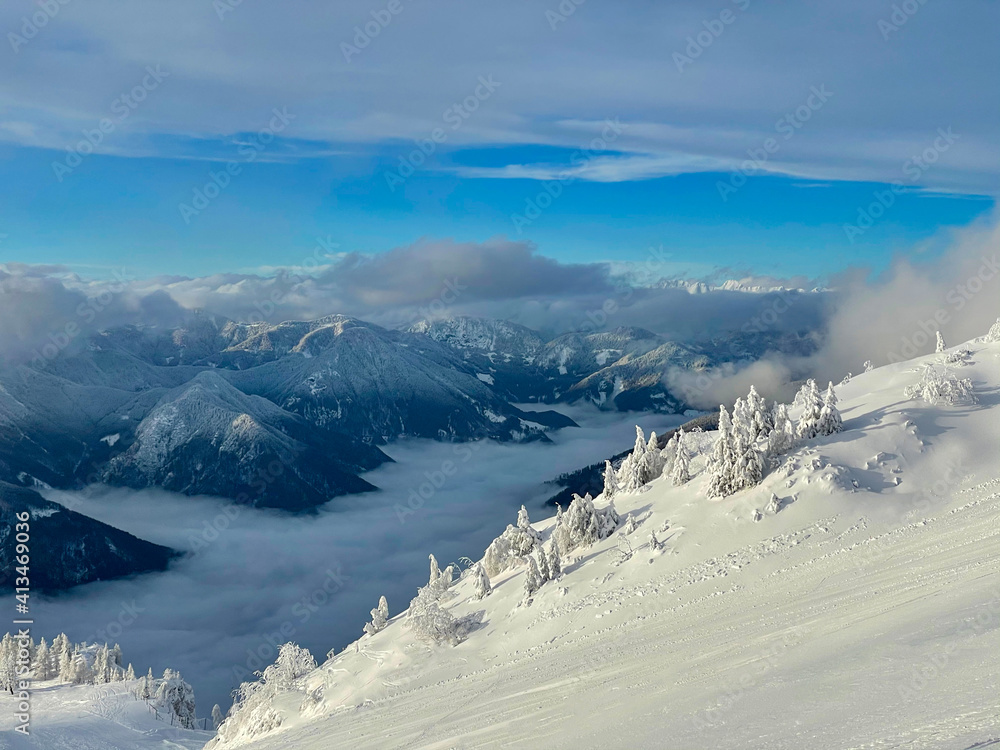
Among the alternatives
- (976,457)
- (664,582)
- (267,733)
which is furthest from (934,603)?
(267,733)

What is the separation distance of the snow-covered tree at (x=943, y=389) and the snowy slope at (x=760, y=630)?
142cm

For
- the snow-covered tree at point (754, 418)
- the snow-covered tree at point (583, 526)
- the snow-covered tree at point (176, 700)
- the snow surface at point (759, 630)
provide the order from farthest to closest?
the snow-covered tree at point (176, 700) → the snow-covered tree at point (583, 526) → the snow-covered tree at point (754, 418) → the snow surface at point (759, 630)

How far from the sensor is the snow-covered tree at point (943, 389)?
5262 cm

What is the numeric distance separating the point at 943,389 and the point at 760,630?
108 feet

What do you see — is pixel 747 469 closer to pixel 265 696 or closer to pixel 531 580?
pixel 531 580

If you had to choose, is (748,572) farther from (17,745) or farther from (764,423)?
(17,745)

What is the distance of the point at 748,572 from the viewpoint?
1591 inches

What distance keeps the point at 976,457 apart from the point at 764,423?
14145 millimetres

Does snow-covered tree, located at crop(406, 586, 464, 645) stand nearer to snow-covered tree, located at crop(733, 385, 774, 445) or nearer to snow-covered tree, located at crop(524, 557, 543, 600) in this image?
snow-covered tree, located at crop(524, 557, 543, 600)

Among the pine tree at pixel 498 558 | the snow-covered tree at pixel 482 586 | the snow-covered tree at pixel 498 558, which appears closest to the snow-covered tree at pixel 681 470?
the pine tree at pixel 498 558

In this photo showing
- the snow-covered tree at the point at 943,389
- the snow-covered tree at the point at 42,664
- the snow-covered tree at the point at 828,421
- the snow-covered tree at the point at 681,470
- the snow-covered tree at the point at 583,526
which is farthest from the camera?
the snow-covered tree at the point at 42,664

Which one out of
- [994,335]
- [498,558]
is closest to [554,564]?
[498,558]

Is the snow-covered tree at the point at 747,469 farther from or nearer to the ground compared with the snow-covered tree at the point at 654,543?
farther from the ground

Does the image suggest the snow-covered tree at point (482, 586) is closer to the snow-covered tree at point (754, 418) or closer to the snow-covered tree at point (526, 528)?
the snow-covered tree at point (526, 528)
